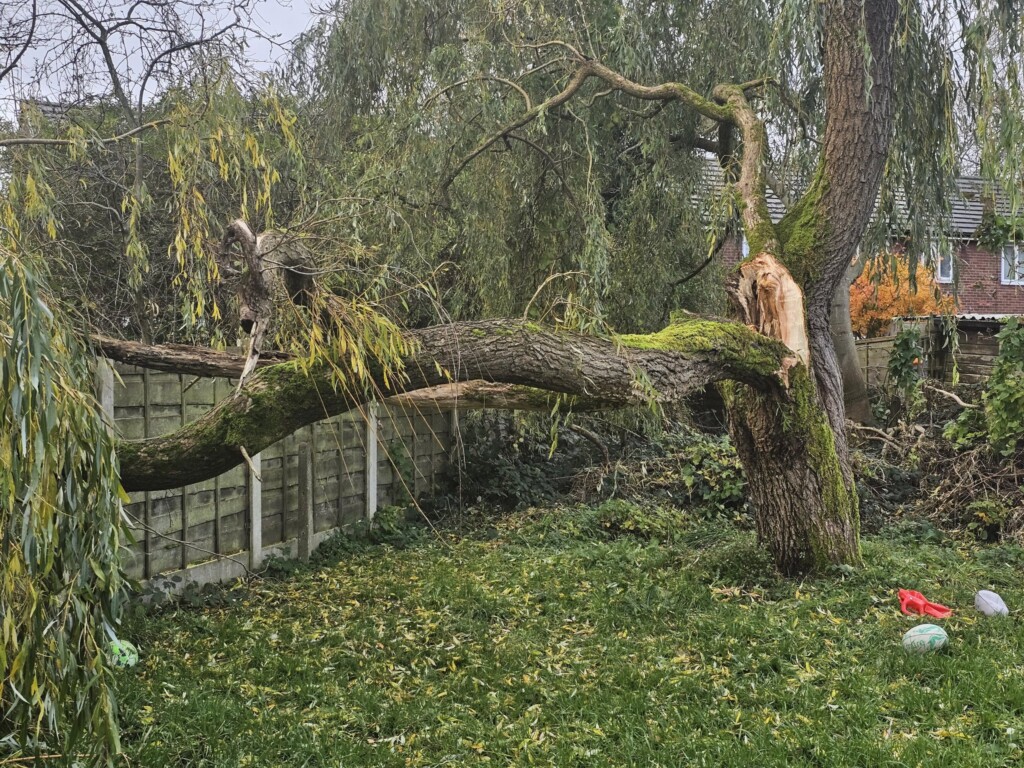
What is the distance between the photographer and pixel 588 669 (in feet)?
14.5

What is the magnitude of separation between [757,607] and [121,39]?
18.4 feet

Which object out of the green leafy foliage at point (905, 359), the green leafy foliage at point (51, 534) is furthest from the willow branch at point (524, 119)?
the green leafy foliage at point (905, 359)

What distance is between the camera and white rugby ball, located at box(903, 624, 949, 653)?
432 centimetres

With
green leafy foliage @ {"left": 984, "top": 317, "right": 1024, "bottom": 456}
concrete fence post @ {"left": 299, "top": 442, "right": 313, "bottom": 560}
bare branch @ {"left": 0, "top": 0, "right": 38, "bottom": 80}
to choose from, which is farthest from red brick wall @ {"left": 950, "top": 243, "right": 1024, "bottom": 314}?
bare branch @ {"left": 0, "top": 0, "right": 38, "bottom": 80}

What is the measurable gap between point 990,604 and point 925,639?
3.00ft

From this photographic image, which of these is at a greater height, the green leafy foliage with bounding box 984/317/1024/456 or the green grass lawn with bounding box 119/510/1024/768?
the green leafy foliage with bounding box 984/317/1024/456

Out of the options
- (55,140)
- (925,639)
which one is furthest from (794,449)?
(55,140)

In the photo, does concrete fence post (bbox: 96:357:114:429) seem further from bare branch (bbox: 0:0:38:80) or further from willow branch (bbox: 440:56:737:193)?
willow branch (bbox: 440:56:737:193)

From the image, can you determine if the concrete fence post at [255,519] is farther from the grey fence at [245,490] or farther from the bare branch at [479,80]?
the bare branch at [479,80]

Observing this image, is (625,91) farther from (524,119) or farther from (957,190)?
(957,190)

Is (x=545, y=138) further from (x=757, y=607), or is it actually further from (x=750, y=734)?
(x=750, y=734)

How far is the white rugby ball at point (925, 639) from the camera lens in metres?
4.32

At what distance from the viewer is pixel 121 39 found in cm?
601

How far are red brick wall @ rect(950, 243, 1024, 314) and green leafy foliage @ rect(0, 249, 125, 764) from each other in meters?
19.9
